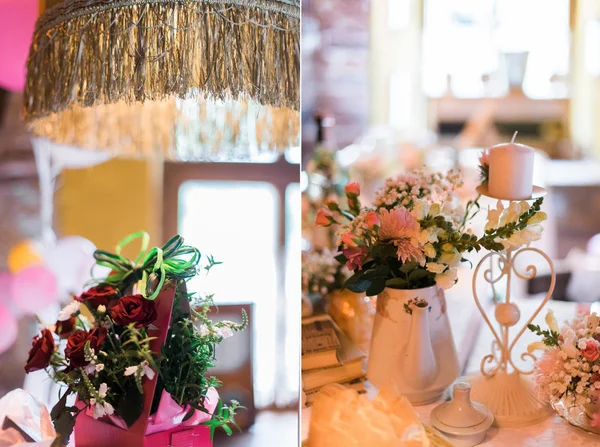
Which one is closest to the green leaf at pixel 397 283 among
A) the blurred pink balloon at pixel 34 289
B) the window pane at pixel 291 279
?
the window pane at pixel 291 279

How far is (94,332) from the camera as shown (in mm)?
876

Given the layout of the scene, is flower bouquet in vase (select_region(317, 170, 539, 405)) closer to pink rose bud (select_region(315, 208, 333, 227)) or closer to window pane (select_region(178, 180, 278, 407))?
pink rose bud (select_region(315, 208, 333, 227))

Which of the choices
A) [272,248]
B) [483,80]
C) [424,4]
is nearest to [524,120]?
[483,80]

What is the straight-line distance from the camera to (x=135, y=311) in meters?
0.85

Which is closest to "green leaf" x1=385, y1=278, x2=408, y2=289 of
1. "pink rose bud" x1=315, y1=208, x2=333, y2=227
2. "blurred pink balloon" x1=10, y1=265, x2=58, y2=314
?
"pink rose bud" x1=315, y1=208, x2=333, y2=227

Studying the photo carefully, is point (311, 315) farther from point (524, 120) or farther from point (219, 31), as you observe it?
point (524, 120)

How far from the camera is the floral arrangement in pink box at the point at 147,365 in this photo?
0.86 m

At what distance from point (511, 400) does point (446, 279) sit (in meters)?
0.23

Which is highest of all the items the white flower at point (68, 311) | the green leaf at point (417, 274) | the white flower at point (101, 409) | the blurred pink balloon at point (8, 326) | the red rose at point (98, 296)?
the green leaf at point (417, 274)

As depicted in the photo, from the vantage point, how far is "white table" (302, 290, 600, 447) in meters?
0.95

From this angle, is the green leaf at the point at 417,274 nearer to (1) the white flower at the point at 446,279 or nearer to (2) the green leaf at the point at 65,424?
(1) the white flower at the point at 446,279

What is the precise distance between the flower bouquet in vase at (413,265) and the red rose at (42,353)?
462 millimetres

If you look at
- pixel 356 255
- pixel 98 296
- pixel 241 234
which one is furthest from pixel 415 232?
pixel 241 234

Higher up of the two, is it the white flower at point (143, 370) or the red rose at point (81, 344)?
the red rose at point (81, 344)
